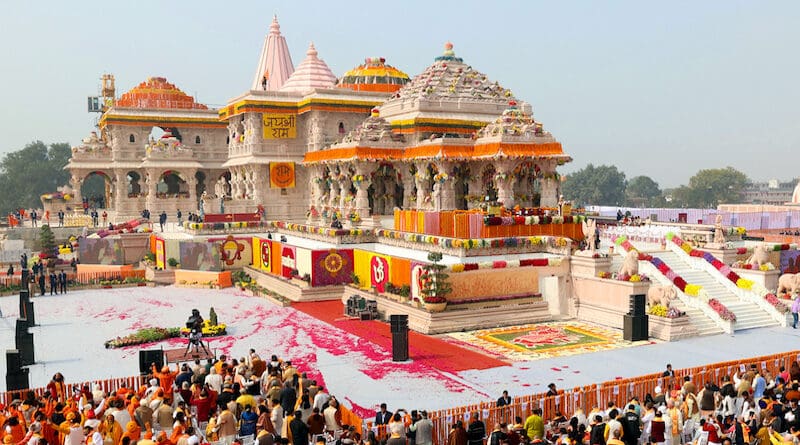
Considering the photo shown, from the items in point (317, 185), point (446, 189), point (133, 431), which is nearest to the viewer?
point (133, 431)

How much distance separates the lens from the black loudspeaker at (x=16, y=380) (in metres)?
16.6

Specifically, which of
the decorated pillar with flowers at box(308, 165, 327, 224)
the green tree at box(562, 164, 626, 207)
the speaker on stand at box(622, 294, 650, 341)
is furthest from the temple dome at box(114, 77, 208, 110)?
the green tree at box(562, 164, 626, 207)

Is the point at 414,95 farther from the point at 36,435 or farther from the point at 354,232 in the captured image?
the point at 36,435

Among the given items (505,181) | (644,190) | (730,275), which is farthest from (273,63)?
(644,190)

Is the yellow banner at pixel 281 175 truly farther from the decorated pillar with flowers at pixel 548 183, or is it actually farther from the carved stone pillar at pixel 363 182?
the decorated pillar with flowers at pixel 548 183

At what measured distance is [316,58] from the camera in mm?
53938

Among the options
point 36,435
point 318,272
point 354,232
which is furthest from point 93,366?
point 354,232

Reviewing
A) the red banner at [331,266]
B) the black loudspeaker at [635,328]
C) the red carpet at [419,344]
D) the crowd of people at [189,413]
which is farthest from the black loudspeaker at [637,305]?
the red banner at [331,266]

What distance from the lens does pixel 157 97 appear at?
190 feet

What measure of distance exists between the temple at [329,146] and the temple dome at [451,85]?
0.09 m

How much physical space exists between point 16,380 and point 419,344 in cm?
1061

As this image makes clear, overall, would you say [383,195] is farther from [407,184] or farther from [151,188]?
[151,188]

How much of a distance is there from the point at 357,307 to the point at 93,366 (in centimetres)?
927

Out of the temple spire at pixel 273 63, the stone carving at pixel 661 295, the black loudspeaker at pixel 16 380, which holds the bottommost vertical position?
the black loudspeaker at pixel 16 380
